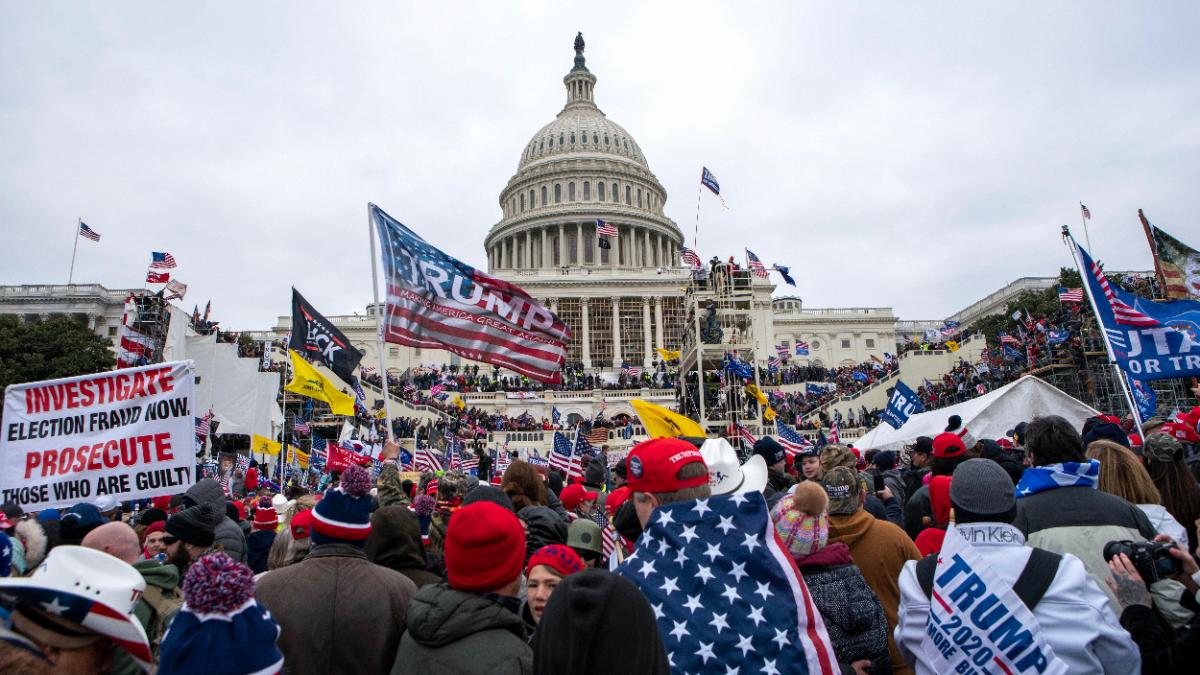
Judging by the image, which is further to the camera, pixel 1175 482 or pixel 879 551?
pixel 1175 482

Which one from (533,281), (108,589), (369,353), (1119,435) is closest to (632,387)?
(533,281)

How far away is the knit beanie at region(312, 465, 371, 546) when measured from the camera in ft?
12.4

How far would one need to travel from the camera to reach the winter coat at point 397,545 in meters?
4.30

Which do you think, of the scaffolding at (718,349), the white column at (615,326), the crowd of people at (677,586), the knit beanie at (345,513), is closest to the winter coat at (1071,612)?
the crowd of people at (677,586)

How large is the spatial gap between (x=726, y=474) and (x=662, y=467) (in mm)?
421

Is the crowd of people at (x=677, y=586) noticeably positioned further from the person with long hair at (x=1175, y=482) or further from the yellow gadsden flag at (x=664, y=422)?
the yellow gadsden flag at (x=664, y=422)

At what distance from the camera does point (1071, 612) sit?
296 cm

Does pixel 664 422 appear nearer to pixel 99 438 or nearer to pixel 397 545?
pixel 397 545

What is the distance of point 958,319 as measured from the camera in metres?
83.4

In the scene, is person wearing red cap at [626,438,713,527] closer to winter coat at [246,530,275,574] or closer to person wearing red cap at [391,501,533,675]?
person wearing red cap at [391,501,533,675]

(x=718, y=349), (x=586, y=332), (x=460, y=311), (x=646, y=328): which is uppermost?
(x=646, y=328)

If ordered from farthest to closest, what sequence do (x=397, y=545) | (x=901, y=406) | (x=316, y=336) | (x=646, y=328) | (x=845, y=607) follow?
(x=646, y=328), (x=901, y=406), (x=316, y=336), (x=397, y=545), (x=845, y=607)

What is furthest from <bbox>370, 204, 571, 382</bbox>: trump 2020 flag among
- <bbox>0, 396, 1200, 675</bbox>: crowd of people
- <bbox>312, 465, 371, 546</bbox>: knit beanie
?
<bbox>312, 465, 371, 546</bbox>: knit beanie

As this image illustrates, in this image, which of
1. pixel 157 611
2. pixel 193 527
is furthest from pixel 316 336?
pixel 157 611
